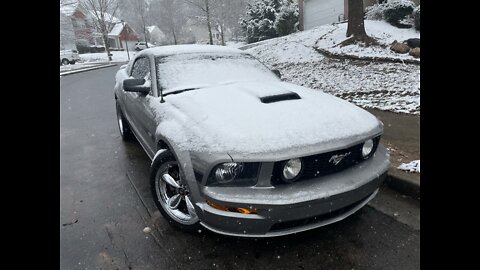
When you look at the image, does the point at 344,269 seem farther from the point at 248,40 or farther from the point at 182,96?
the point at 248,40

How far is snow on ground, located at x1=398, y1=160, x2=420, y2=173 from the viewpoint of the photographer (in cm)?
326

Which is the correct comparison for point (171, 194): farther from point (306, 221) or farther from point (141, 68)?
point (141, 68)

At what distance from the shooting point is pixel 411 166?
3314 millimetres

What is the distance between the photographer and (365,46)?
10695 millimetres

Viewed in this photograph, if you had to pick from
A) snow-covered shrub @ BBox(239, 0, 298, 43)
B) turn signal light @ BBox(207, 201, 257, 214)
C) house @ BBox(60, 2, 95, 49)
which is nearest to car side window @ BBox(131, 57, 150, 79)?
turn signal light @ BBox(207, 201, 257, 214)

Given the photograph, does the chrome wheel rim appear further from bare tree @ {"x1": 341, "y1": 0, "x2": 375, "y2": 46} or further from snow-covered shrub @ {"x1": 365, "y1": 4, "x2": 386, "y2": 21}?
snow-covered shrub @ {"x1": 365, "y1": 4, "x2": 386, "y2": 21}

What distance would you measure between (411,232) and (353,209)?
0.64 metres

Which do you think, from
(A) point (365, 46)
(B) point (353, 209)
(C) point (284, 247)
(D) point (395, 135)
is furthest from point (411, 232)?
(A) point (365, 46)

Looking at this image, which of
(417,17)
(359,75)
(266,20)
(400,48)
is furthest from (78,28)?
(359,75)

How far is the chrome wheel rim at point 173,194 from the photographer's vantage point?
2500 mm

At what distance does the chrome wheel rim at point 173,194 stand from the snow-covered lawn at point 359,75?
4337mm

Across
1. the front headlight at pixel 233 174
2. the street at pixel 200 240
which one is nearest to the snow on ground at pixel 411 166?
the street at pixel 200 240

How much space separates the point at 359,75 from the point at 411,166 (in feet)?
17.9

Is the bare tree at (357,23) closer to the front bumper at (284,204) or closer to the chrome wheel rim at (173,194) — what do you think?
the front bumper at (284,204)
